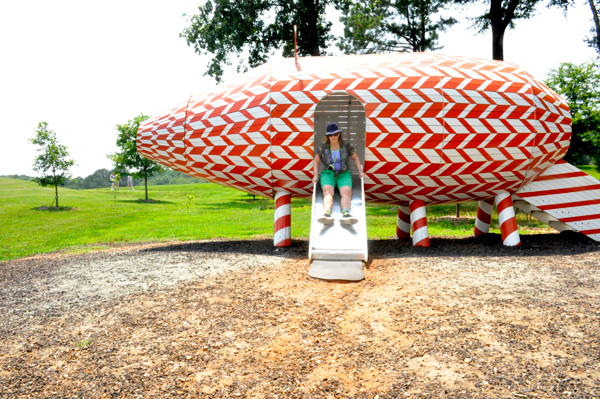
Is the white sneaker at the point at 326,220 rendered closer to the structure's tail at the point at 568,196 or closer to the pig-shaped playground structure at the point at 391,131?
the pig-shaped playground structure at the point at 391,131

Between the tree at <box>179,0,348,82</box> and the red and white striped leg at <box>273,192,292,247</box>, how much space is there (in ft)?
42.4

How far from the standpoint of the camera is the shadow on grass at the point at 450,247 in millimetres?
7855

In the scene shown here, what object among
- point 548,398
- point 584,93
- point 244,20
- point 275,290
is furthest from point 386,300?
point 584,93

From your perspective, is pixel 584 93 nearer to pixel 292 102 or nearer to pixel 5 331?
pixel 292 102

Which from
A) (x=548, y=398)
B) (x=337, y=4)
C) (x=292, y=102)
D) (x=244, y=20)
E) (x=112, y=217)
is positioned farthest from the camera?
(x=337, y=4)

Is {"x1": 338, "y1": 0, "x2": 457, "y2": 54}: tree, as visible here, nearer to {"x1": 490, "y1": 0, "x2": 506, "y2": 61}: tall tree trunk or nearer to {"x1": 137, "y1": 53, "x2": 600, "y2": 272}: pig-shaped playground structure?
{"x1": 490, "y1": 0, "x2": 506, "y2": 61}: tall tree trunk

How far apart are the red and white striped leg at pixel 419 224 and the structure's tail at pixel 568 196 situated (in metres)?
2.27

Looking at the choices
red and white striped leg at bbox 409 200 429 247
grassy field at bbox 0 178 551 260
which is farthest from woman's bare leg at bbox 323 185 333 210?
grassy field at bbox 0 178 551 260

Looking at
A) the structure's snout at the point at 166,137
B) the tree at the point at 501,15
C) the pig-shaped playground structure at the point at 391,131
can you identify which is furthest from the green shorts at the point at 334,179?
the tree at the point at 501,15

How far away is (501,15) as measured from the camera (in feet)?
53.5

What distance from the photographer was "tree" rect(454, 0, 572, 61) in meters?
15.8

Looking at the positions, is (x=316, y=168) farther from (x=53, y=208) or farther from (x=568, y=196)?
(x=53, y=208)

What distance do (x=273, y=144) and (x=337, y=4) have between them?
15894 millimetres

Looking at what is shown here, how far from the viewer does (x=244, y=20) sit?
1905 centimetres
